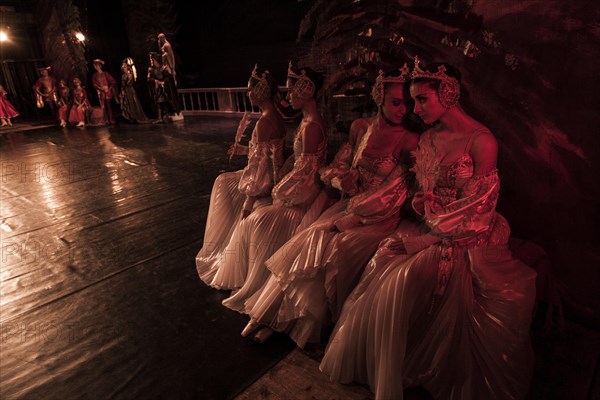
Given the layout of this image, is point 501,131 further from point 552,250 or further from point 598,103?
point 552,250

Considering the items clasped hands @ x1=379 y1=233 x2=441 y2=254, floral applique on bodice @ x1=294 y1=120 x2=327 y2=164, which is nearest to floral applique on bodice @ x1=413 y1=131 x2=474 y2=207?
clasped hands @ x1=379 y1=233 x2=441 y2=254

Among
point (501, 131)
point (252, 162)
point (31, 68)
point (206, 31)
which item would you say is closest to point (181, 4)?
point (206, 31)

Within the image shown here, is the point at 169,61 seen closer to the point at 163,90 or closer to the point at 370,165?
the point at 163,90

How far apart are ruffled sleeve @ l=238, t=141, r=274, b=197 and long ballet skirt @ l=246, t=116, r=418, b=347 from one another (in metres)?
0.69

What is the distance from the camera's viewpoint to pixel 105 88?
10727 mm

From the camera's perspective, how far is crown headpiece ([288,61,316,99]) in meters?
2.28

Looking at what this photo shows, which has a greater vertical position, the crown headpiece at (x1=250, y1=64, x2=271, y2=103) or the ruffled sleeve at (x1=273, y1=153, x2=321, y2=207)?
the crown headpiece at (x1=250, y1=64, x2=271, y2=103)

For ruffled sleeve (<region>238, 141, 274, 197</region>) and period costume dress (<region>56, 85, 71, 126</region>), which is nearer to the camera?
ruffled sleeve (<region>238, 141, 274, 197</region>)

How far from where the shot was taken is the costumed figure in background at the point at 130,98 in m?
10.4

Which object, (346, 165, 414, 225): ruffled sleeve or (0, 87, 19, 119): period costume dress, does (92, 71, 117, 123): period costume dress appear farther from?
(346, 165, 414, 225): ruffled sleeve

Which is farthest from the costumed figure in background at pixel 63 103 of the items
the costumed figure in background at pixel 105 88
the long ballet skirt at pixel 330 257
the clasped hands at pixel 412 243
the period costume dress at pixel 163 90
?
the clasped hands at pixel 412 243

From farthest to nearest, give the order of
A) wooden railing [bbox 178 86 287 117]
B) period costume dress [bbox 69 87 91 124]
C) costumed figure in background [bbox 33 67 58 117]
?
1. costumed figure in background [bbox 33 67 58 117]
2. period costume dress [bbox 69 87 91 124]
3. wooden railing [bbox 178 86 287 117]

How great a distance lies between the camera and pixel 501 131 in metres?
2.04

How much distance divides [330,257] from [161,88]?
956 cm
